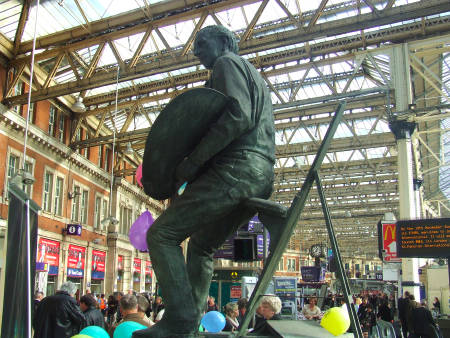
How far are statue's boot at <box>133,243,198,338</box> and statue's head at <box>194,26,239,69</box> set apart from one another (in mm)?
1114

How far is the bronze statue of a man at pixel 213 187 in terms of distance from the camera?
2418 mm

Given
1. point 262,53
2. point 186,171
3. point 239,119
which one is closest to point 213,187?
point 186,171

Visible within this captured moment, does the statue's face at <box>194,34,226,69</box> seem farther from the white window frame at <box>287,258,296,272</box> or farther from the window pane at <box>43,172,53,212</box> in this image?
the white window frame at <box>287,258,296,272</box>

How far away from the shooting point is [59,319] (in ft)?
16.8

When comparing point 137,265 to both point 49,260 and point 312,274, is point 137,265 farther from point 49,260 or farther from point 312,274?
point 312,274

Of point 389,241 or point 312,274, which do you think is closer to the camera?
point 389,241

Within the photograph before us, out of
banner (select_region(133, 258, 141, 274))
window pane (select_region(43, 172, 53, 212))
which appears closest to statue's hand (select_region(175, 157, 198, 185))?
window pane (select_region(43, 172, 53, 212))

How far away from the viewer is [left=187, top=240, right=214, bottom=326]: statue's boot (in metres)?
2.68

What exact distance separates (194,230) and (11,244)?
39.7 inches

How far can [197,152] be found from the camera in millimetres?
2461

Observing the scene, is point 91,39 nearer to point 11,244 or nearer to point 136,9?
point 136,9

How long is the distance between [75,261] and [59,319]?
21.9 meters

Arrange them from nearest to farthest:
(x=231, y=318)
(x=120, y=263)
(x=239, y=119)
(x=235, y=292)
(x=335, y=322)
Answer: (x=239, y=119), (x=335, y=322), (x=231, y=318), (x=235, y=292), (x=120, y=263)

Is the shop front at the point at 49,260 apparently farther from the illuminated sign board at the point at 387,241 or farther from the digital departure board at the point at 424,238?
the digital departure board at the point at 424,238
